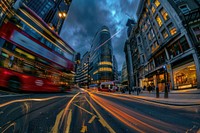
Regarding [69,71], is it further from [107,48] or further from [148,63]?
[107,48]

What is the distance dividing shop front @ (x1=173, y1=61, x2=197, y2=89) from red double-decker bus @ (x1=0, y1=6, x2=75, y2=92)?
22.1m

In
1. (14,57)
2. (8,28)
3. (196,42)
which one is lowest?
(14,57)

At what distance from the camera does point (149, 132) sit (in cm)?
293

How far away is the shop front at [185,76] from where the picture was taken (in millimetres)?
19359

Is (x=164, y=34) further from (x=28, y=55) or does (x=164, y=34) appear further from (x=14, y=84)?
(x=14, y=84)

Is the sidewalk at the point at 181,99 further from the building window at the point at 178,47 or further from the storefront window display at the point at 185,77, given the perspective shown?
the building window at the point at 178,47

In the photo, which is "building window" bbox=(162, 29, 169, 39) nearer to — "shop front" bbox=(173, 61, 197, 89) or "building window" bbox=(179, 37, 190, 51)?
"building window" bbox=(179, 37, 190, 51)

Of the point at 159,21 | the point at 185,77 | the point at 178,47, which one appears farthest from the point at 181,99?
the point at 159,21

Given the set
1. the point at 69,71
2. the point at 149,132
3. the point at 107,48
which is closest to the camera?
the point at 149,132

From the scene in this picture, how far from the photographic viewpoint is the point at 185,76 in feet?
68.4

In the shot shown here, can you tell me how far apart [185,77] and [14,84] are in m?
26.7

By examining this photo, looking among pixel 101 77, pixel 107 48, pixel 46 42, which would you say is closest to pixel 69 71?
Answer: pixel 46 42

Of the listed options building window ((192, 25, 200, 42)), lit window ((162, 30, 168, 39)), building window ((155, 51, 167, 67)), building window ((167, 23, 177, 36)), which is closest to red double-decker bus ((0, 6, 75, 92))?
building window ((167, 23, 177, 36))

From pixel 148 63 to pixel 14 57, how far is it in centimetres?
3475
